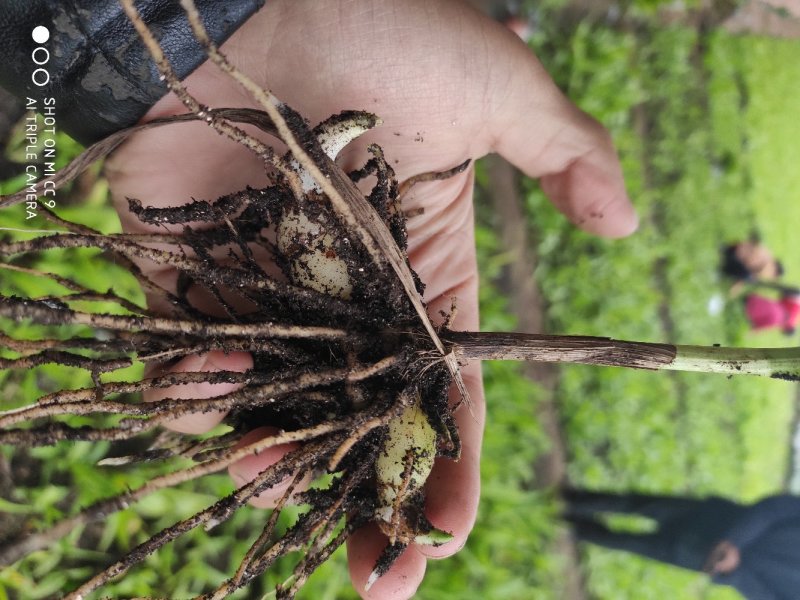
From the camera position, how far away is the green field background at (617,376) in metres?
1.70

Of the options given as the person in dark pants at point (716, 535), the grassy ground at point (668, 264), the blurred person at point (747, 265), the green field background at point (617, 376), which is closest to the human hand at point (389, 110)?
the green field background at point (617, 376)

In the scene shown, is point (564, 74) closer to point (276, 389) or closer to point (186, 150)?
point (186, 150)

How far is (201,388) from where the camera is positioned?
1.15 m

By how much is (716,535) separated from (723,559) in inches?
4.2

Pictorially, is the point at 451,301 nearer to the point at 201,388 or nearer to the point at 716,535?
the point at 201,388

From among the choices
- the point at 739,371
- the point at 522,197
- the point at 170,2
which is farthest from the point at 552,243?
the point at 170,2

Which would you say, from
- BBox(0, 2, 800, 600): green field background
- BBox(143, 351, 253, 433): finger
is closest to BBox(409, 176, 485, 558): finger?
BBox(143, 351, 253, 433): finger

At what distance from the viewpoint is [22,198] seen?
99cm

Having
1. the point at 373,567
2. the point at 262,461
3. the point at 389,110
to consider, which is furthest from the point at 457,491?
the point at 389,110

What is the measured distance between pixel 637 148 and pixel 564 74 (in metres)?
0.67

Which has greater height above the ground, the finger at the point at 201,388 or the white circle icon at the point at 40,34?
the white circle icon at the point at 40,34

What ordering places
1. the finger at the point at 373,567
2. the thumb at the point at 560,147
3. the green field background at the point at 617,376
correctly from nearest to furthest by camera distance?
the finger at the point at 373,567
the thumb at the point at 560,147
the green field background at the point at 617,376

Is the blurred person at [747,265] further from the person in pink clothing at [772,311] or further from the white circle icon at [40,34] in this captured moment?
the white circle icon at [40,34]

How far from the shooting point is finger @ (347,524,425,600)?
→ 1.17 metres
